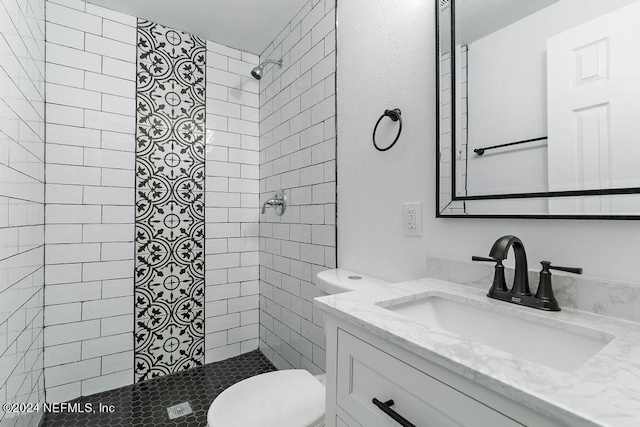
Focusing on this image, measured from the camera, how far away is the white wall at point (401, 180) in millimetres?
769

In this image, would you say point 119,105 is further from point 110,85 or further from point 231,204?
point 231,204

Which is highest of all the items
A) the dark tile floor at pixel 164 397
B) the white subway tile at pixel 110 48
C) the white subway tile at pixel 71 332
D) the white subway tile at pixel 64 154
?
the white subway tile at pixel 110 48

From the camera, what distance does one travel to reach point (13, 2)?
1.19 metres

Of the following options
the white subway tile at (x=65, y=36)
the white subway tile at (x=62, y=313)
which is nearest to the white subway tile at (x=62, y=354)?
the white subway tile at (x=62, y=313)

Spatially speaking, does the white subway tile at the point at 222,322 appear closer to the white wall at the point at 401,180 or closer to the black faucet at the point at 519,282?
the white wall at the point at 401,180

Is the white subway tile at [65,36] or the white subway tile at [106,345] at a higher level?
the white subway tile at [65,36]

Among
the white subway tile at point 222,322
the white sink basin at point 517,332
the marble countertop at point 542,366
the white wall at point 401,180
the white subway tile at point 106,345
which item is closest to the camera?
the marble countertop at point 542,366

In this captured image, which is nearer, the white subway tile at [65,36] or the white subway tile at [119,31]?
the white subway tile at [65,36]

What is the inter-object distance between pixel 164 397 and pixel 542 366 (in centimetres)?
200

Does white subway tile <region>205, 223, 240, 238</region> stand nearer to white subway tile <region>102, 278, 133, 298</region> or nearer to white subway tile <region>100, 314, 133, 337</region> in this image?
white subway tile <region>102, 278, 133, 298</region>

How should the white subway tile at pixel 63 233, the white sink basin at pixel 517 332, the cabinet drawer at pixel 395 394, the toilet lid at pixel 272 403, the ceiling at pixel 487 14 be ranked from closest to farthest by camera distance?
the cabinet drawer at pixel 395 394
the white sink basin at pixel 517 332
the ceiling at pixel 487 14
the toilet lid at pixel 272 403
the white subway tile at pixel 63 233

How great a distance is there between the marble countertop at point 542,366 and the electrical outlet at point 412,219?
396 mm

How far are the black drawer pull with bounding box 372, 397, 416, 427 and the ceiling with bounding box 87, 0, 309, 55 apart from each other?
204 cm

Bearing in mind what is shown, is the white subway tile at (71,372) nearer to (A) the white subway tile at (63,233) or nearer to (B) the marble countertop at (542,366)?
(A) the white subway tile at (63,233)
